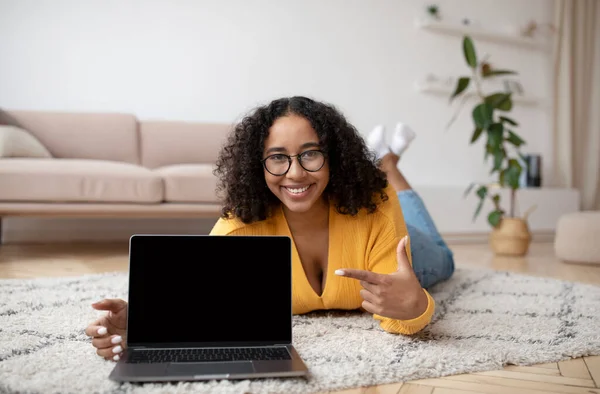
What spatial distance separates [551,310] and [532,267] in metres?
1.16

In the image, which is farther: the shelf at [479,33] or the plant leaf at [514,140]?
the shelf at [479,33]

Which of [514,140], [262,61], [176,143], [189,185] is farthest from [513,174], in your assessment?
[176,143]

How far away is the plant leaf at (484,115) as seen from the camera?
119 inches

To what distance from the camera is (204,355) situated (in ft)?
2.87

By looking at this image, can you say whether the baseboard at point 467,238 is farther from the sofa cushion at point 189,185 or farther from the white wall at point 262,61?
the sofa cushion at point 189,185

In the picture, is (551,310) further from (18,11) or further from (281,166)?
(18,11)

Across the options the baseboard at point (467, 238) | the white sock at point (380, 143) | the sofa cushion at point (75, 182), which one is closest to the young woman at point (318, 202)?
the white sock at point (380, 143)

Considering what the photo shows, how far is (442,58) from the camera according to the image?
4.04 m

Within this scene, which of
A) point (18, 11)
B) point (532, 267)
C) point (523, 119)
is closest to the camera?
point (532, 267)

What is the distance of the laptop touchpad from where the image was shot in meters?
0.81

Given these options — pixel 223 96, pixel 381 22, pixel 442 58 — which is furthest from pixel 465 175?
pixel 223 96

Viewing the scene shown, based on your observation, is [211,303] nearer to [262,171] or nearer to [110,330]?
[110,330]

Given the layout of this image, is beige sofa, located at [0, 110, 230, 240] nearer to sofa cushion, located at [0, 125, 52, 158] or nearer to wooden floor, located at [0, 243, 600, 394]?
sofa cushion, located at [0, 125, 52, 158]

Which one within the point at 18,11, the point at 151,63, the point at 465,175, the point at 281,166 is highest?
the point at 18,11
